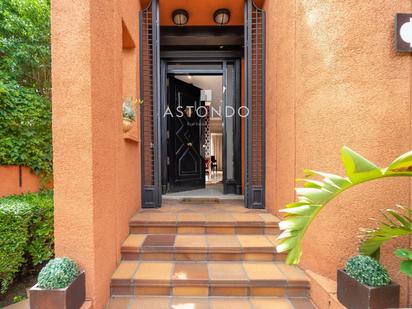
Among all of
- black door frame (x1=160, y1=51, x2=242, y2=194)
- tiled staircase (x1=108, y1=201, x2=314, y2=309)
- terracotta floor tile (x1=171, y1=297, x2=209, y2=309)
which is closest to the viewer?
terracotta floor tile (x1=171, y1=297, x2=209, y2=309)

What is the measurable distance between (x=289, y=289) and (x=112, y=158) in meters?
1.92

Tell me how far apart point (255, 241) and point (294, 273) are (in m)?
0.50

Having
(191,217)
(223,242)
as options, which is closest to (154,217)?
(191,217)

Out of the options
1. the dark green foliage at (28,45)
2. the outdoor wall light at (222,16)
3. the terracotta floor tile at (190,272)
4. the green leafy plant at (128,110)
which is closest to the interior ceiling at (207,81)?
the outdoor wall light at (222,16)

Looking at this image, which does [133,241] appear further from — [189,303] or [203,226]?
[189,303]

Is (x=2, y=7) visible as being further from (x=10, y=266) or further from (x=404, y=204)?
(x=404, y=204)

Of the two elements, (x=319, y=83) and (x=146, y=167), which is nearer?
(x=319, y=83)

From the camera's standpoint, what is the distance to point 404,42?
73.4 inches

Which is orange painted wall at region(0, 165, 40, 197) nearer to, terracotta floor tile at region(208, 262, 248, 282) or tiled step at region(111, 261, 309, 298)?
tiled step at region(111, 261, 309, 298)

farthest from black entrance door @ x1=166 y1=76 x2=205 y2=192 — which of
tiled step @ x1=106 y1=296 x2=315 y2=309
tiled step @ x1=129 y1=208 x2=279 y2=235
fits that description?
tiled step @ x1=106 y1=296 x2=315 y2=309

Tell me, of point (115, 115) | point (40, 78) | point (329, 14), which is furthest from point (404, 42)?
point (40, 78)

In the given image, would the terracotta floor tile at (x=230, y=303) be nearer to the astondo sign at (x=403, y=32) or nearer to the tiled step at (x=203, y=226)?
the tiled step at (x=203, y=226)

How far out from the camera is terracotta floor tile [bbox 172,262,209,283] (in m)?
2.17

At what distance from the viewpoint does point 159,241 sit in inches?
104
